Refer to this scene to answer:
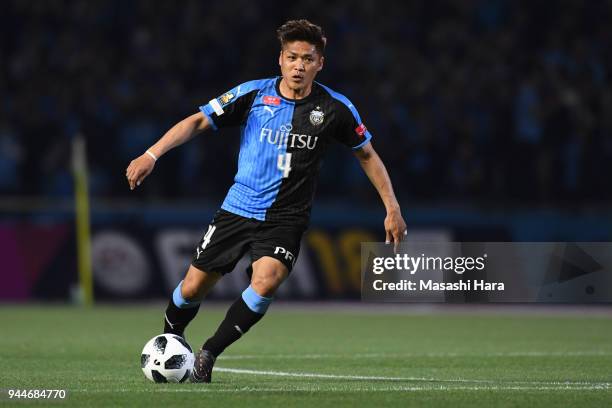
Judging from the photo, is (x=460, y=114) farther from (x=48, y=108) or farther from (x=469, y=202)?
(x=48, y=108)

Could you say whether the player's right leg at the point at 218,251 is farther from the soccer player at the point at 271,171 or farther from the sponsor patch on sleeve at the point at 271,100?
the sponsor patch on sleeve at the point at 271,100

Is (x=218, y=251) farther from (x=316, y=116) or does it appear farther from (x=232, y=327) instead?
(x=316, y=116)

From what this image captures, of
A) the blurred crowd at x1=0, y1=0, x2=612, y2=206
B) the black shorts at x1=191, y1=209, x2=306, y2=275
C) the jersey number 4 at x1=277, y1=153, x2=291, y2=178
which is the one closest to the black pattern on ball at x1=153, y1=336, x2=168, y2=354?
the black shorts at x1=191, y1=209, x2=306, y2=275

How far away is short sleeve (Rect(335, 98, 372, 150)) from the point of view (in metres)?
7.77

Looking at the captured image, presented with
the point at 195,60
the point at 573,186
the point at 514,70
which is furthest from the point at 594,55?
the point at 195,60

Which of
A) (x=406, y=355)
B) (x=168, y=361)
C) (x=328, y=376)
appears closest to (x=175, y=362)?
(x=168, y=361)

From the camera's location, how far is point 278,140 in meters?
7.64

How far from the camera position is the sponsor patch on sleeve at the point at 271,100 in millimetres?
7703

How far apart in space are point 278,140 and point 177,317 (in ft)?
4.41

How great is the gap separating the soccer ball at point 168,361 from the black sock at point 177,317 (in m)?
0.47

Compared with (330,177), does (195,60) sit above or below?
above

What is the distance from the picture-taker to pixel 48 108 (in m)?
20.3

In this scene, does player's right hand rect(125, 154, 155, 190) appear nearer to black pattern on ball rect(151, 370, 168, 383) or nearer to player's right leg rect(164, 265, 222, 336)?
player's right leg rect(164, 265, 222, 336)

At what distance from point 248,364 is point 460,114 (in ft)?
36.6
